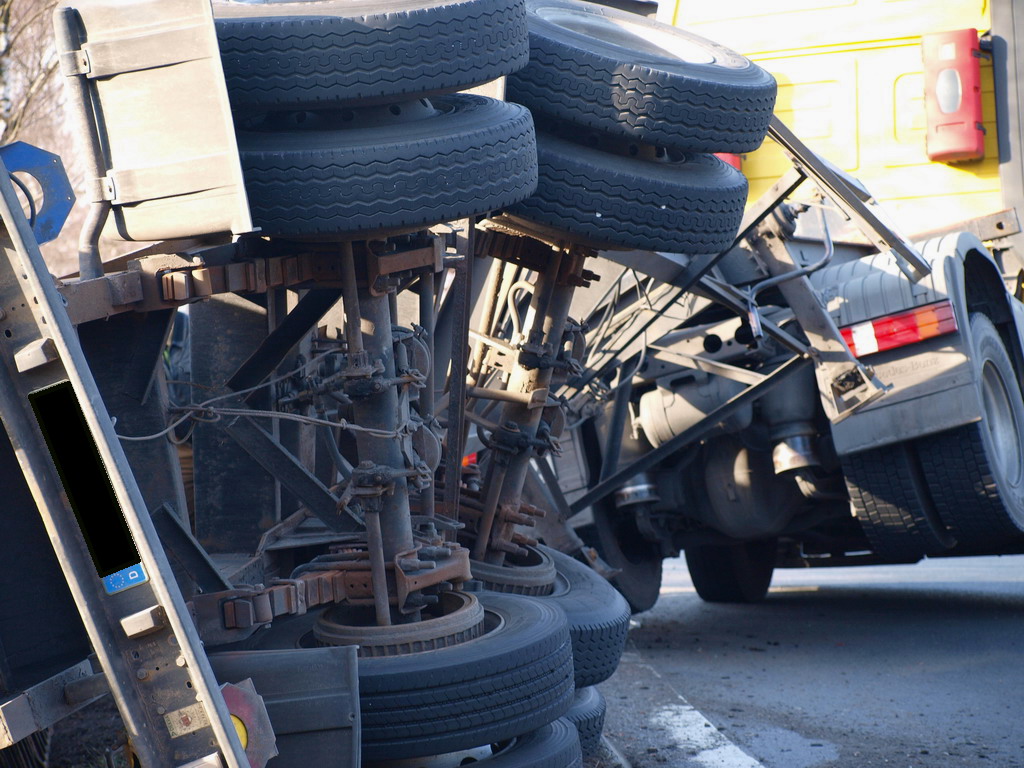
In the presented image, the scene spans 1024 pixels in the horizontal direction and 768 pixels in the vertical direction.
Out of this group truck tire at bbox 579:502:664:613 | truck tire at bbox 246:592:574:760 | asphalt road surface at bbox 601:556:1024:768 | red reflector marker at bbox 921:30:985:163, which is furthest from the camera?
red reflector marker at bbox 921:30:985:163

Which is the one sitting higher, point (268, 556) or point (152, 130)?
point (152, 130)

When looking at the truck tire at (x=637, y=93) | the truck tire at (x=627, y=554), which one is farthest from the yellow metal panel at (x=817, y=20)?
the truck tire at (x=637, y=93)

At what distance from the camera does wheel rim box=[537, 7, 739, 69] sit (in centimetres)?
438

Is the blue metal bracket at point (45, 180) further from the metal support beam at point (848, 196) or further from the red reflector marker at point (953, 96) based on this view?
the red reflector marker at point (953, 96)

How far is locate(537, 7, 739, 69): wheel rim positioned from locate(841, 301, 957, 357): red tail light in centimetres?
188

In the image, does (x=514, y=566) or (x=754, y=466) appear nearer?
(x=514, y=566)

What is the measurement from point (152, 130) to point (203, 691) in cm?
122

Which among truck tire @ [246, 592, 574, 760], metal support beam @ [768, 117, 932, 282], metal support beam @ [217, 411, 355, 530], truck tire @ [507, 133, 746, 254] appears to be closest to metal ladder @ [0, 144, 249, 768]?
truck tire @ [246, 592, 574, 760]

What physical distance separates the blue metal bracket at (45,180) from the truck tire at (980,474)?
4239 millimetres

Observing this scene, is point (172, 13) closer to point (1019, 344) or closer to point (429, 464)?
point (429, 464)

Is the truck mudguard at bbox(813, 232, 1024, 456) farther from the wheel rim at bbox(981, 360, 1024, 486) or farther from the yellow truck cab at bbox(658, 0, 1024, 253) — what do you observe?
the yellow truck cab at bbox(658, 0, 1024, 253)

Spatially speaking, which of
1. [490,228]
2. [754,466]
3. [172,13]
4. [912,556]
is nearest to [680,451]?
[754,466]

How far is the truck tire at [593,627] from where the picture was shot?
412 cm

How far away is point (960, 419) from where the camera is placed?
18.2 ft
